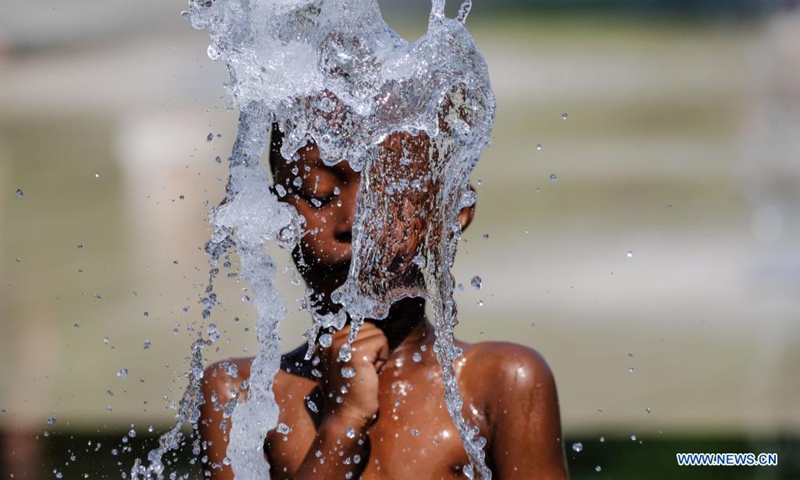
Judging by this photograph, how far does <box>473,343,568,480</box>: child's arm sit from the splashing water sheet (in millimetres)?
37

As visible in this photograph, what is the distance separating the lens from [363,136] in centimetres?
192

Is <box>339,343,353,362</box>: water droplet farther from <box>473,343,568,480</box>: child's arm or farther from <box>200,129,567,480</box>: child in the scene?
<box>473,343,568,480</box>: child's arm

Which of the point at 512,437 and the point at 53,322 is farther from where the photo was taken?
the point at 53,322

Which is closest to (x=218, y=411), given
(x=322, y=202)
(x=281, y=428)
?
(x=281, y=428)

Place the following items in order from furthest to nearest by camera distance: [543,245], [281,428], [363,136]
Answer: [543,245] → [281,428] → [363,136]

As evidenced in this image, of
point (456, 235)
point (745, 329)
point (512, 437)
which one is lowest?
point (745, 329)

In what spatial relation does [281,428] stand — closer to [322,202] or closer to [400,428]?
[400,428]

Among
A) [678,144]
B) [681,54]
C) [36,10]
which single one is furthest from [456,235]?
[36,10]

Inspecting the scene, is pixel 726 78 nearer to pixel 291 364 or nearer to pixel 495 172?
pixel 495 172

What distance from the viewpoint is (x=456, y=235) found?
80.0 inches

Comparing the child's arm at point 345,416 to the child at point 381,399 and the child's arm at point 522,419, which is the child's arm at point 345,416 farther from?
the child's arm at point 522,419

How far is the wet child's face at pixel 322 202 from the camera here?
6.29 ft

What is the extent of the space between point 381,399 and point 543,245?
187 inches

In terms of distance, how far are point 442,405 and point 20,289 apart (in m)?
4.69
